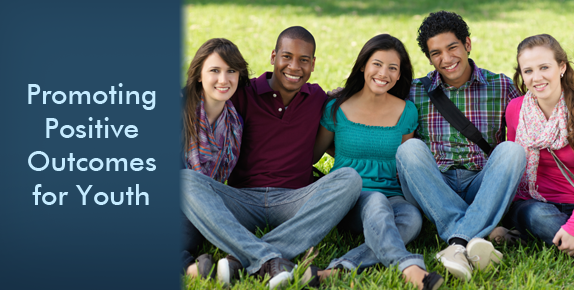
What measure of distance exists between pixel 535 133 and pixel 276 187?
1435 millimetres

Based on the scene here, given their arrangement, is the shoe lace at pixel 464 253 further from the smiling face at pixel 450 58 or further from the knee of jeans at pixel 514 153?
the smiling face at pixel 450 58

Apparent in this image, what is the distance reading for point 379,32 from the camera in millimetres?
9922

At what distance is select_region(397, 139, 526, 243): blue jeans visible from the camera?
9.24 feet

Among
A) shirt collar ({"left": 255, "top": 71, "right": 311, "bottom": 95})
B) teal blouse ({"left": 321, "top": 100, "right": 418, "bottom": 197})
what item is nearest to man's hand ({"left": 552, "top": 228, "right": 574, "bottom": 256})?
teal blouse ({"left": 321, "top": 100, "right": 418, "bottom": 197})

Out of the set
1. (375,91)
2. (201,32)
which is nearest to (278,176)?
(375,91)

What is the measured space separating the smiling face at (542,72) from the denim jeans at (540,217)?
588 mm

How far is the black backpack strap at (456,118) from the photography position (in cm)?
330

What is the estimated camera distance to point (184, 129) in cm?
303

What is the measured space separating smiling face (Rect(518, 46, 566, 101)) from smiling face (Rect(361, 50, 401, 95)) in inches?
27.6

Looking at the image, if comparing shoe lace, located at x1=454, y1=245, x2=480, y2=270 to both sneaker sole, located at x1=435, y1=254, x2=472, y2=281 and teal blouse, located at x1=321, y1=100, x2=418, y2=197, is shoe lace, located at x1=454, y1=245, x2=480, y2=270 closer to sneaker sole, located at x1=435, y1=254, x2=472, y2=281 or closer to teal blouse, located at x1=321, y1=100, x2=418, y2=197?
sneaker sole, located at x1=435, y1=254, x2=472, y2=281

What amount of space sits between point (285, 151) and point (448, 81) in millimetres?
1111

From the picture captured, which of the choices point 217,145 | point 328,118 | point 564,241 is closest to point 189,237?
point 217,145

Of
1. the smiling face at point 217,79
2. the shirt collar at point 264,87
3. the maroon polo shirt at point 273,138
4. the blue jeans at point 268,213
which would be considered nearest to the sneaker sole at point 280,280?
the blue jeans at point 268,213

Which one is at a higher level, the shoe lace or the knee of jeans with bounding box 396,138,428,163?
the knee of jeans with bounding box 396,138,428,163
